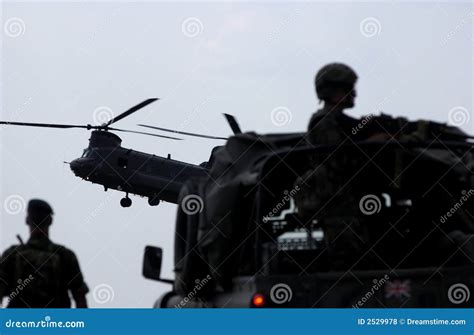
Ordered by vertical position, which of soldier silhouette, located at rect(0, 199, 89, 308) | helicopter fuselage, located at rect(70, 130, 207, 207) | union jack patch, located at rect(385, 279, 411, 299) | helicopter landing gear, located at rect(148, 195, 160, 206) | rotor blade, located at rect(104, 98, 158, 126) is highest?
rotor blade, located at rect(104, 98, 158, 126)

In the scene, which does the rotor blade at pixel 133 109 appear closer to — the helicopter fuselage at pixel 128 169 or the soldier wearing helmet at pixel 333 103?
the helicopter fuselage at pixel 128 169

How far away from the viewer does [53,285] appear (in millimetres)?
8320

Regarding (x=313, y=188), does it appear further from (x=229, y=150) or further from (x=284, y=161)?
(x=229, y=150)

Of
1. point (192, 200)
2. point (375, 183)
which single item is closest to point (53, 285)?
point (192, 200)

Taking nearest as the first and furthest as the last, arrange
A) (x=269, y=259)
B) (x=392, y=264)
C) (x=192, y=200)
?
(x=269, y=259) < (x=392, y=264) < (x=192, y=200)

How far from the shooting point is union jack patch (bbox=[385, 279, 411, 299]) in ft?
21.0

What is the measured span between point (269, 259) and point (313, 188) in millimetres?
566

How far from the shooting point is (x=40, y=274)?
8.28m

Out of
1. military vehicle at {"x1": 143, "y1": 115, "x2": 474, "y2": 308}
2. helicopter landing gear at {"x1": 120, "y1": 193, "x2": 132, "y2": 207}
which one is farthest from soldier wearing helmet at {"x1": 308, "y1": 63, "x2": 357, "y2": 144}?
helicopter landing gear at {"x1": 120, "y1": 193, "x2": 132, "y2": 207}

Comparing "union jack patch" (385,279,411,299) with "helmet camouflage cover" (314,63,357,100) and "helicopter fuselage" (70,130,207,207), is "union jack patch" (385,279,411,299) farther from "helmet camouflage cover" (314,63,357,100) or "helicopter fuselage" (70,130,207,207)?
"helicopter fuselage" (70,130,207,207)

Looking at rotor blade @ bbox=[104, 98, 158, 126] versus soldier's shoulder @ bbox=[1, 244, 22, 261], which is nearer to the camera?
soldier's shoulder @ bbox=[1, 244, 22, 261]

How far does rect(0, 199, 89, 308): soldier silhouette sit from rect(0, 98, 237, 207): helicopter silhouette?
25380 millimetres

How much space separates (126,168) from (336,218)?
2890 centimetres

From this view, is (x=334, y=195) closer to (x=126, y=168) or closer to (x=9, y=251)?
(x=9, y=251)
